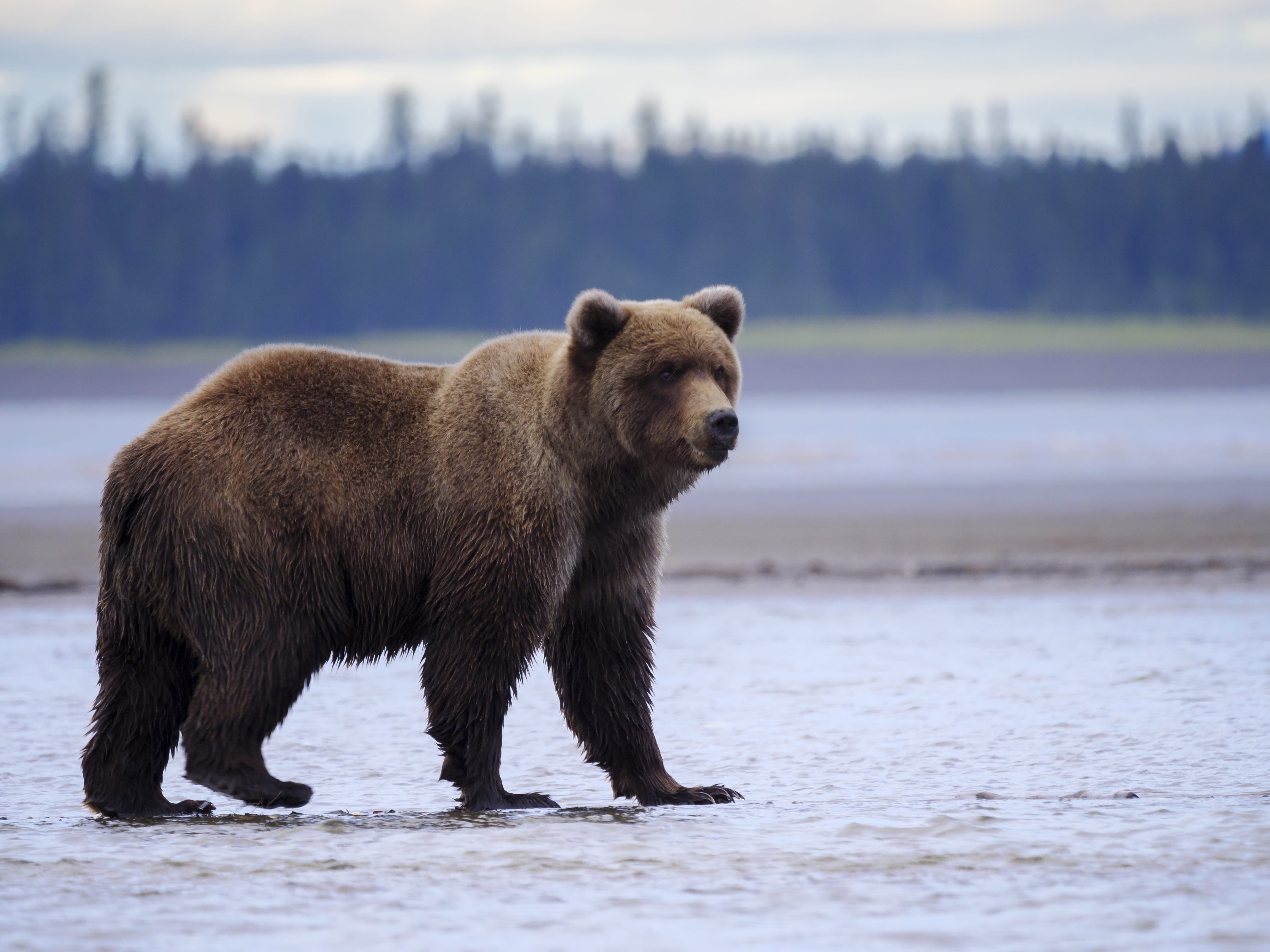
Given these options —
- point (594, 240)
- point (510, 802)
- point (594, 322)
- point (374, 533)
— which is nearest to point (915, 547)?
point (510, 802)

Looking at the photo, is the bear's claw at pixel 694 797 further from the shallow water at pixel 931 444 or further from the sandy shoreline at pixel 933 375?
the sandy shoreline at pixel 933 375

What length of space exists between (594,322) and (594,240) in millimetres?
83157

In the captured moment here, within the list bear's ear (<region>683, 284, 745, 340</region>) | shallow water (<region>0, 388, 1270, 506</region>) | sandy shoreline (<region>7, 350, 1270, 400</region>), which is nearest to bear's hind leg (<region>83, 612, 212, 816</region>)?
bear's ear (<region>683, 284, 745, 340</region>)

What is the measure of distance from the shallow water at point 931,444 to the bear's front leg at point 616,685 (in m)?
13.9

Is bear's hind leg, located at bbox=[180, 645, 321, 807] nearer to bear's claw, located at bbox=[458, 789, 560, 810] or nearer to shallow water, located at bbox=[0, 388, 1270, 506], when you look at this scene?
bear's claw, located at bbox=[458, 789, 560, 810]

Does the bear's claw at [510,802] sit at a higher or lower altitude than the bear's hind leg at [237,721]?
lower

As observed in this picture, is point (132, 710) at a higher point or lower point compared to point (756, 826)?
higher

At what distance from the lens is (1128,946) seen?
3.80 metres

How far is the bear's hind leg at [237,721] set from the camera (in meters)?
5.11

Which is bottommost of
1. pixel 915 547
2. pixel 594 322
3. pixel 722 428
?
pixel 915 547

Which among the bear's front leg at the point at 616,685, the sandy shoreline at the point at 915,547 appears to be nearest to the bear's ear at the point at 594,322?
the bear's front leg at the point at 616,685

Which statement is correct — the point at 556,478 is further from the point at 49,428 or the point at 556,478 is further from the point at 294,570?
the point at 49,428

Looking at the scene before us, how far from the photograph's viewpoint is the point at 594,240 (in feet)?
287

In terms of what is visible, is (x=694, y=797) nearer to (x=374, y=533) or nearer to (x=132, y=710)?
(x=374, y=533)
